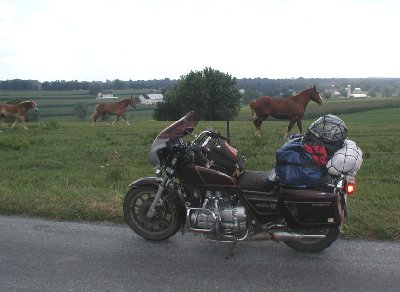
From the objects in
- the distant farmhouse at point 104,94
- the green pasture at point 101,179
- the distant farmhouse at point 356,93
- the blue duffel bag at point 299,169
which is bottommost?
the distant farmhouse at point 104,94

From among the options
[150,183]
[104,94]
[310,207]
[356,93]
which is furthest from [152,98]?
[310,207]

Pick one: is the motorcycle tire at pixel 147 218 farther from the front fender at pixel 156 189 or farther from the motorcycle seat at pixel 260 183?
the motorcycle seat at pixel 260 183

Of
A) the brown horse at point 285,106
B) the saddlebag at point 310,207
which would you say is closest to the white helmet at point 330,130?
the saddlebag at point 310,207

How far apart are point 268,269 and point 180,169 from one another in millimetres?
1473

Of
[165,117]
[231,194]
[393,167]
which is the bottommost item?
[165,117]

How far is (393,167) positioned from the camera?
419 inches

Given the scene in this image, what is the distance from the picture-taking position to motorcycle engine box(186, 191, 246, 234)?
5.41 metres

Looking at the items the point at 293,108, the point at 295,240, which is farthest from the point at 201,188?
the point at 293,108

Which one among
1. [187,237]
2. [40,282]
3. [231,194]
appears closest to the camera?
[40,282]

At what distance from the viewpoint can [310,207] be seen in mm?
5148

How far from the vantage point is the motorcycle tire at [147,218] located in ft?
19.4

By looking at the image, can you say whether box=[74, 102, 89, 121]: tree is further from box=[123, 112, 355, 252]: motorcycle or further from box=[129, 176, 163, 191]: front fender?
box=[123, 112, 355, 252]: motorcycle

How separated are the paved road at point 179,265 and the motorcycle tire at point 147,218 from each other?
0.12 metres

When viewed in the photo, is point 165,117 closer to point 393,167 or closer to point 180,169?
point 393,167
